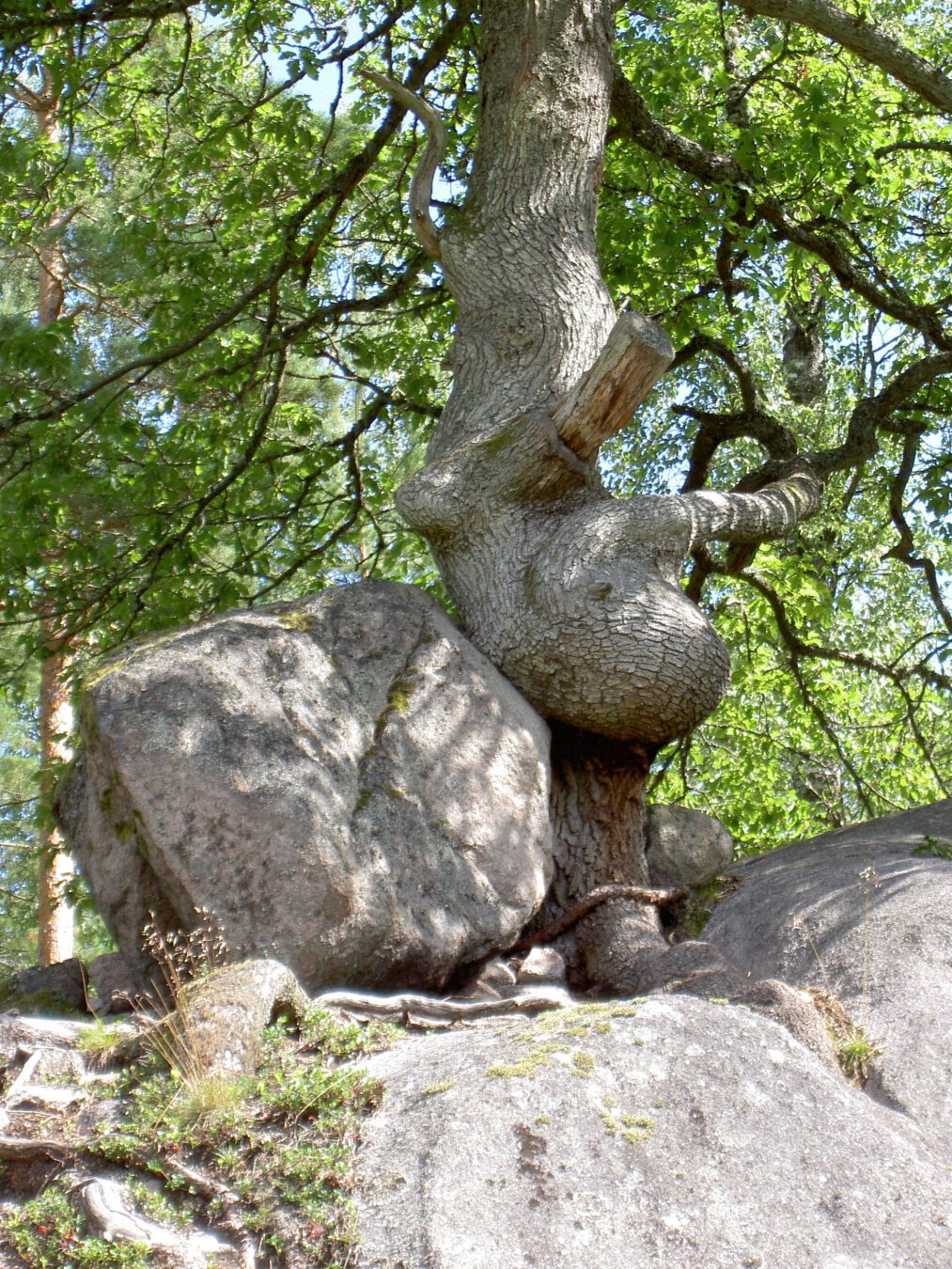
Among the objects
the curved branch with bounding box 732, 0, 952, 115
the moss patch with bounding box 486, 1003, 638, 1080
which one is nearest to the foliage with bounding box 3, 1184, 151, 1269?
the moss patch with bounding box 486, 1003, 638, 1080

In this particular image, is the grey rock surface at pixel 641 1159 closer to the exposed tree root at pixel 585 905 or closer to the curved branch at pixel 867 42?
the exposed tree root at pixel 585 905

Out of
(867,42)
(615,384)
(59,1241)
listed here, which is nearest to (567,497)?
(615,384)

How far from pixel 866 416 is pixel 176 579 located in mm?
4791

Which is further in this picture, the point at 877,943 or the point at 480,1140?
the point at 877,943

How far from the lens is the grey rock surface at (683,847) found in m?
5.88

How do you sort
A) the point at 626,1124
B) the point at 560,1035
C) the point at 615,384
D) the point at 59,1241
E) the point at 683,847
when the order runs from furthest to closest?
the point at 683,847 < the point at 615,384 < the point at 560,1035 < the point at 626,1124 < the point at 59,1241

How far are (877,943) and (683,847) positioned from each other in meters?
1.54

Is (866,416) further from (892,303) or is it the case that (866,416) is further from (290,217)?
(290,217)

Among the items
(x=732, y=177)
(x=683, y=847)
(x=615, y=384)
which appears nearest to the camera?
(x=615, y=384)

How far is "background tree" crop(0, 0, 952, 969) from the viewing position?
6.62 m

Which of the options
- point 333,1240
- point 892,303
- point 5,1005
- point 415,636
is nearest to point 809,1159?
point 333,1240

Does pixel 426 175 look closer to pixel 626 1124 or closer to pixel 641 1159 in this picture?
pixel 626 1124

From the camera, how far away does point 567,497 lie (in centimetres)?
595

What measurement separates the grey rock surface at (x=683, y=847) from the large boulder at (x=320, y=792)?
0.91 m
